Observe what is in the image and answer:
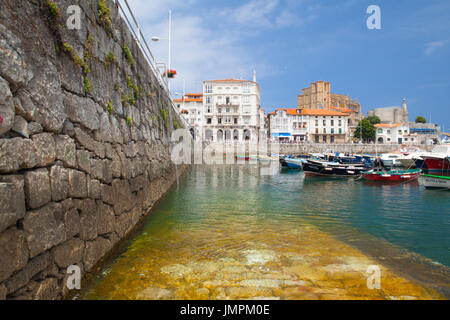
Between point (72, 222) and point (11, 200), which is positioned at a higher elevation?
point (11, 200)

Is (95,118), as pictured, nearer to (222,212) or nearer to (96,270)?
(96,270)

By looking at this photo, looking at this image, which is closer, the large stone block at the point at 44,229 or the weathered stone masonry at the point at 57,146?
the weathered stone masonry at the point at 57,146

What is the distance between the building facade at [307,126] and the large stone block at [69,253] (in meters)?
82.8

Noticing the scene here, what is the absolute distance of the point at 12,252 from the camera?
269cm

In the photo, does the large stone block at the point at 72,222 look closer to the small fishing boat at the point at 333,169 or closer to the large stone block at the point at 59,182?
the large stone block at the point at 59,182

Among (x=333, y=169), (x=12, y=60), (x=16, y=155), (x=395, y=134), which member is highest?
(x=395, y=134)

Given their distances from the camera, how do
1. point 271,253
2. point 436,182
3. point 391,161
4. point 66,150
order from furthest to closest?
point 391,161
point 436,182
point 271,253
point 66,150

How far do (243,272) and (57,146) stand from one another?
3.51m

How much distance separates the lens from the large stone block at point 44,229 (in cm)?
295

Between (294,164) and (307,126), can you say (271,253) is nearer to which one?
(294,164)

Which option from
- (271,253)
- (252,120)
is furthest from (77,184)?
(252,120)

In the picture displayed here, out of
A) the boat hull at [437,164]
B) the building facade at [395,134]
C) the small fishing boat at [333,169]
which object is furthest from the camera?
the building facade at [395,134]

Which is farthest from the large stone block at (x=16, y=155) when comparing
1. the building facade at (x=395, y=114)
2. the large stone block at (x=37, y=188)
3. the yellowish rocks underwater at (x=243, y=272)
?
the building facade at (x=395, y=114)
